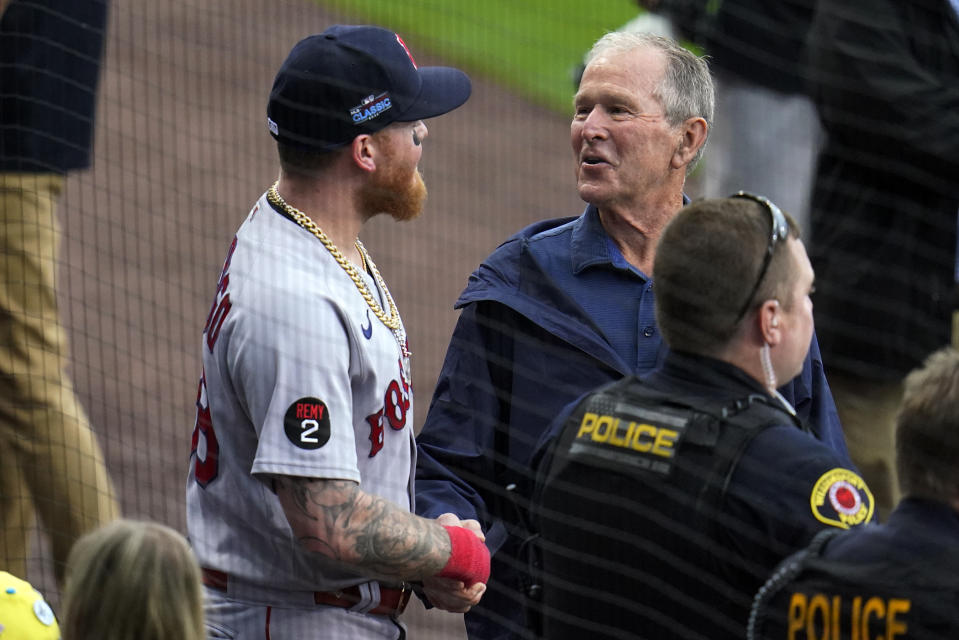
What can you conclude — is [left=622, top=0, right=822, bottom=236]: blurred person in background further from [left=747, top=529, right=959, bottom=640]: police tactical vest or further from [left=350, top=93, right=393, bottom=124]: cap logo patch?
[left=747, top=529, right=959, bottom=640]: police tactical vest

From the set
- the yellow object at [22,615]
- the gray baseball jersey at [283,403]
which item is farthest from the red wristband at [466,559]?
the yellow object at [22,615]

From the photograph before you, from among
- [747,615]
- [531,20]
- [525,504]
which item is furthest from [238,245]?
[531,20]

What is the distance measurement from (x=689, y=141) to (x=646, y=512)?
46.8 inches

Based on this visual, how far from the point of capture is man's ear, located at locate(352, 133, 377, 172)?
2.71 meters

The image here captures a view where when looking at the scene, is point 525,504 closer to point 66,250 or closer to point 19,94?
point 19,94

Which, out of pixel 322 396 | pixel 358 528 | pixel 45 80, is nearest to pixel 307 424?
pixel 322 396

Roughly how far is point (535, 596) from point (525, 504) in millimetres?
213

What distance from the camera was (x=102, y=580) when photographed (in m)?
1.97

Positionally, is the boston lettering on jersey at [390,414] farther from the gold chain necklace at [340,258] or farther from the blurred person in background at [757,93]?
the blurred person in background at [757,93]

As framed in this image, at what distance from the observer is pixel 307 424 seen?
8.07 feet

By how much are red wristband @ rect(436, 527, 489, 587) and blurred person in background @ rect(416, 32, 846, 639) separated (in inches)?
6.0

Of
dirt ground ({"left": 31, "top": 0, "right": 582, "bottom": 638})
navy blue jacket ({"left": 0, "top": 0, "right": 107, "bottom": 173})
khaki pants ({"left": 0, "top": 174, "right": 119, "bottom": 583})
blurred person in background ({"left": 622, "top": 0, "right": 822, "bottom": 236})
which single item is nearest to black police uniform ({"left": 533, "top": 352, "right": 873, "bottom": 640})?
khaki pants ({"left": 0, "top": 174, "right": 119, "bottom": 583})

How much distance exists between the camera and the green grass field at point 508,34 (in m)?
10.5

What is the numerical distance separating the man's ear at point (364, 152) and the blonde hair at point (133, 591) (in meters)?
0.93
